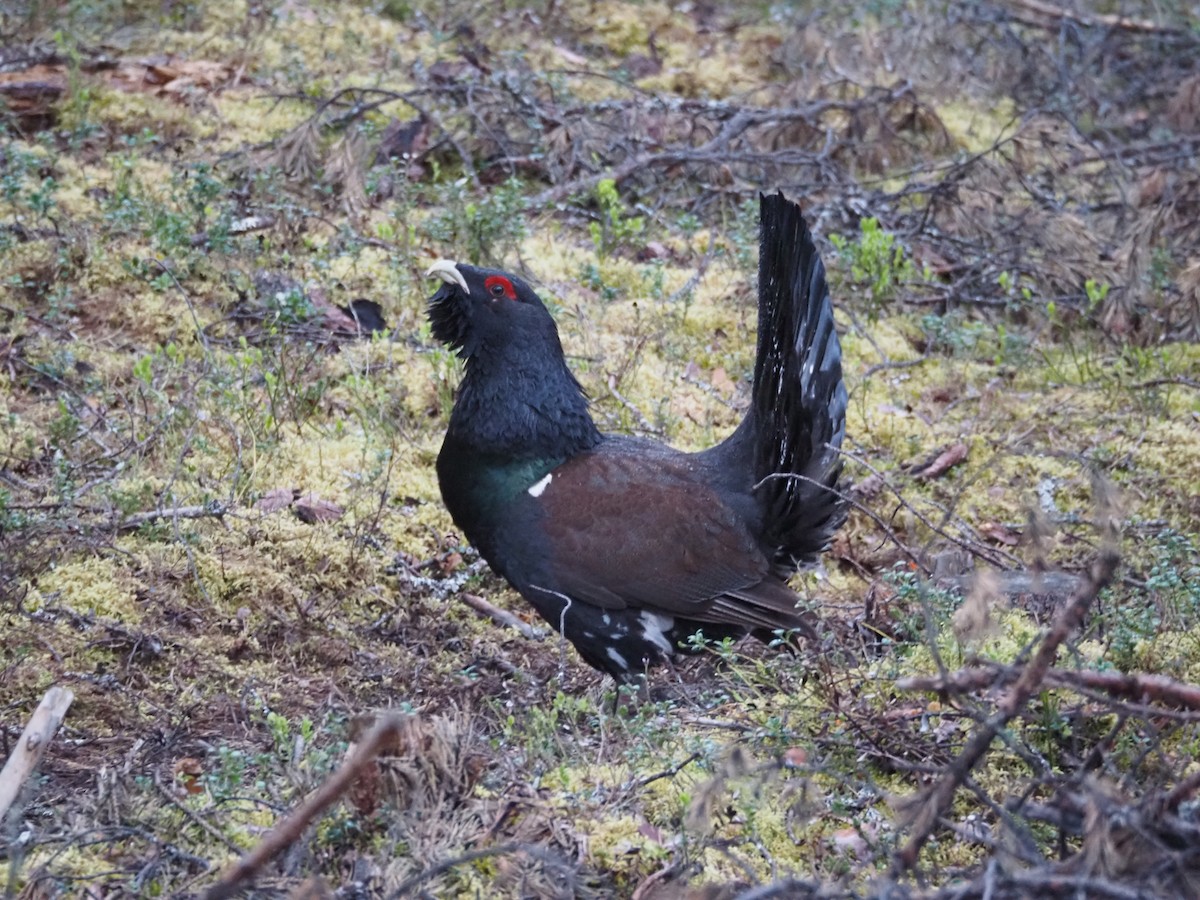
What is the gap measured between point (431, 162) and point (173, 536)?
3.41 m

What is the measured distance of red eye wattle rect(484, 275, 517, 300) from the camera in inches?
188

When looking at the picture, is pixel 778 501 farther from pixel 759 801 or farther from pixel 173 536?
pixel 173 536

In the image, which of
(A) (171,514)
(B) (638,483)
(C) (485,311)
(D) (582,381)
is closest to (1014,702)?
(B) (638,483)

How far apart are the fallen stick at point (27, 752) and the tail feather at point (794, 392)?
2.39m

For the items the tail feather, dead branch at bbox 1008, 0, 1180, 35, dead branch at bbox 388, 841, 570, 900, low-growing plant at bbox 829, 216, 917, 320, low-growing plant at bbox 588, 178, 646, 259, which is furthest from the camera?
dead branch at bbox 1008, 0, 1180, 35

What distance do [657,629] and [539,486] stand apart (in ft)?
2.20

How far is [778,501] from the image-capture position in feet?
15.6

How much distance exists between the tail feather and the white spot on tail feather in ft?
1.73

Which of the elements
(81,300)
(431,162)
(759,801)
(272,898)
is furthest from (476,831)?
(431,162)

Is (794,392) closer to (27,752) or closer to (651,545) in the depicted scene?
(651,545)

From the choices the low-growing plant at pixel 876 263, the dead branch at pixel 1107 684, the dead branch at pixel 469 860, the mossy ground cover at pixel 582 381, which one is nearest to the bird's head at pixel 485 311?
the mossy ground cover at pixel 582 381

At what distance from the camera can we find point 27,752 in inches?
109

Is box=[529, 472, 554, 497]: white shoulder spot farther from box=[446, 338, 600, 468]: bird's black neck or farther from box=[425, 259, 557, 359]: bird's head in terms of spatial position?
box=[425, 259, 557, 359]: bird's head

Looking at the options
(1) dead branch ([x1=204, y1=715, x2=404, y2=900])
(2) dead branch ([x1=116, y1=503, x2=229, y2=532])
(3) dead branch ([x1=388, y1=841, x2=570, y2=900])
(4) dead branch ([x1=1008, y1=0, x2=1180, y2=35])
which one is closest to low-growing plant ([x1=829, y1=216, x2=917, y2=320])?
(2) dead branch ([x1=116, y1=503, x2=229, y2=532])
